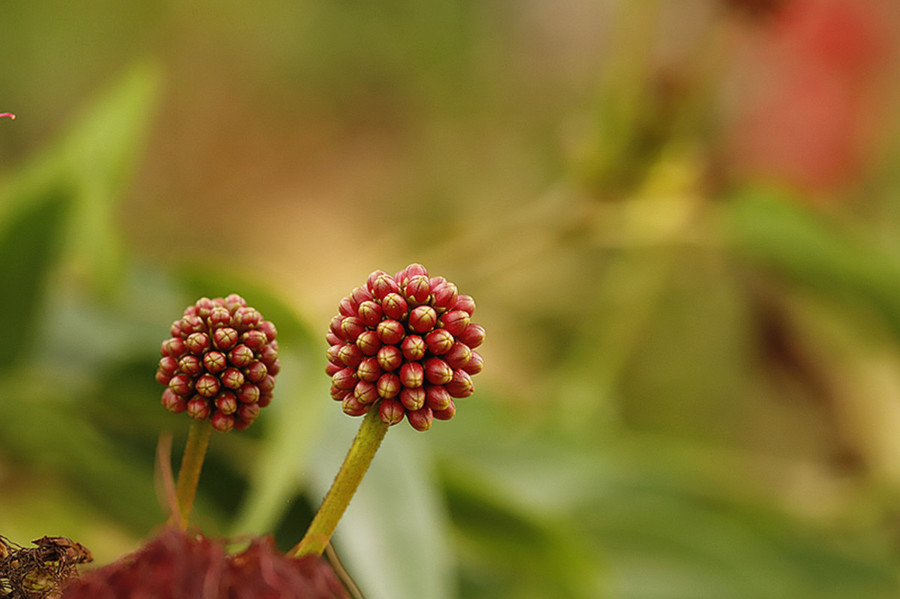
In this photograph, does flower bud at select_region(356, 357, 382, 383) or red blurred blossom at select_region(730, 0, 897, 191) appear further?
red blurred blossom at select_region(730, 0, 897, 191)

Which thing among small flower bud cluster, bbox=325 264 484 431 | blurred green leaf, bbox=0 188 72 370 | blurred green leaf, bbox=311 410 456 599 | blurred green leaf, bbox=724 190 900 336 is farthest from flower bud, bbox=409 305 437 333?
blurred green leaf, bbox=724 190 900 336

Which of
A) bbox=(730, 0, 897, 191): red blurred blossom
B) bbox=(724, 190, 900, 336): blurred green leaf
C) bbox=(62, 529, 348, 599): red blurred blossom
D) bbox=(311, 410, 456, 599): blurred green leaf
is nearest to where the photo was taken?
bbox=(62, 529, 348, 599): red blurred blossom

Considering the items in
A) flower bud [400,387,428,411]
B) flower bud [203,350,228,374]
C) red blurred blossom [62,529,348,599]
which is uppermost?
flower bud [400,387,428,411]

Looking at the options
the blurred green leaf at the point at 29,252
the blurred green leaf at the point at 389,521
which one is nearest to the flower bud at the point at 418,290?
the blurred green leaf at the point at 389,521

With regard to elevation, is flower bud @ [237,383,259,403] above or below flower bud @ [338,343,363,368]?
below

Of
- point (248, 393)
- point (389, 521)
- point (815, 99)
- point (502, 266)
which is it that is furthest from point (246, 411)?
point (815, 99)

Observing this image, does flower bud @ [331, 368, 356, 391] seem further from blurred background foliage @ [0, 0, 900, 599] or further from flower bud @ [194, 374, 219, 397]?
blurred background foliage @ [0, 0, 900, 599]

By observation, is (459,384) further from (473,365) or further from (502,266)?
(502,266)

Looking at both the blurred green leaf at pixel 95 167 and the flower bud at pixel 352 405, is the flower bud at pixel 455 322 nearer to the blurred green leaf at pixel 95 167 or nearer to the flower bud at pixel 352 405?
the flower bud at pixel 352 405
